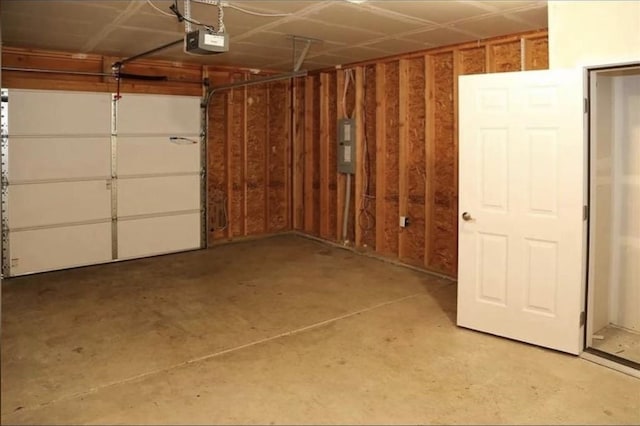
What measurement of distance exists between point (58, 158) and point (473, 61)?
472 cm

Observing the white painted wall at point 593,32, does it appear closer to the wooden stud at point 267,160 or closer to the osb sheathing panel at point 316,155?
the osb sheathing panel at point 316,155

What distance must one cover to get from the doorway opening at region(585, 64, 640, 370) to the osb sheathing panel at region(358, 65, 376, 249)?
3.12m

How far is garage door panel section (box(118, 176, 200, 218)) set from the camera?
6.25m

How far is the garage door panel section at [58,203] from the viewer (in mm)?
5531

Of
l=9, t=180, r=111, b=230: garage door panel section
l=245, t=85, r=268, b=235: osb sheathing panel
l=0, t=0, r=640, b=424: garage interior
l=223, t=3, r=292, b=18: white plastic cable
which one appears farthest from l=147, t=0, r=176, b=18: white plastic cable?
l=245, t=85, r=268, b=235: osb sheathing panel

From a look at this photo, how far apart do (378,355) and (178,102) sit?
4.54 metres

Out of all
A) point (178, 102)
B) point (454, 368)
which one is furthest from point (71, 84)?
point (454, 368)

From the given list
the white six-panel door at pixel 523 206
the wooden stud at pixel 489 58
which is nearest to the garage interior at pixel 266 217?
the wooden stud at pixel 489 58

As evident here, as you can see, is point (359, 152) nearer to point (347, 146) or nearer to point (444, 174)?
point (347, 146)

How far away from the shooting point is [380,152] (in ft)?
20.6

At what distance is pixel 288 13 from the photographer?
4.09 m

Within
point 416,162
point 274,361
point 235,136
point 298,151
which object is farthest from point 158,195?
point 274,361

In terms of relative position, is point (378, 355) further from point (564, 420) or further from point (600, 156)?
point (600, 156)

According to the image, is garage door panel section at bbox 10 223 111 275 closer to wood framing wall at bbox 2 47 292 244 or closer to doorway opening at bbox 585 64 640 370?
wood framing wall at bbox 2 47 292 244
